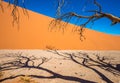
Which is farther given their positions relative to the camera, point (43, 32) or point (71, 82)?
point (43, 32)

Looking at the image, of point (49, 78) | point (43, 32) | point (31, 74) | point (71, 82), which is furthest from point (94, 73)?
point (43, 32)

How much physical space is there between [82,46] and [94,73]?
17.6 metres

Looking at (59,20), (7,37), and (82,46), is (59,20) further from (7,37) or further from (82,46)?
(82,46)

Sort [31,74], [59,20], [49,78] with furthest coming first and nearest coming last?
[31,74]
[49,78]
[59,20]

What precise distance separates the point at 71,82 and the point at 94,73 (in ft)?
5.39

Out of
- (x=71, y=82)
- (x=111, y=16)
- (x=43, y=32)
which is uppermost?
(x=43, y=32)

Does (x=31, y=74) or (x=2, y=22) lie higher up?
(x=2, y=22)

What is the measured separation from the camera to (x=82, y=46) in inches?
960

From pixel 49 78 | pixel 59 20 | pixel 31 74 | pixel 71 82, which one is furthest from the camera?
Result: pixel 31 74

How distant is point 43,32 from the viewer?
26.0 m

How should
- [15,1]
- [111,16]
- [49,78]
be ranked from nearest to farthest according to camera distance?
[15,1] < [111,16] < [49,78]

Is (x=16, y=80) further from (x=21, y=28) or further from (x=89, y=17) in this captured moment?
(x=21, y=28)

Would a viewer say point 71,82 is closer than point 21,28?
Yes

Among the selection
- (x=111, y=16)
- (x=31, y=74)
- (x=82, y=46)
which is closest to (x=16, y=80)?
(x=31, y=74)
